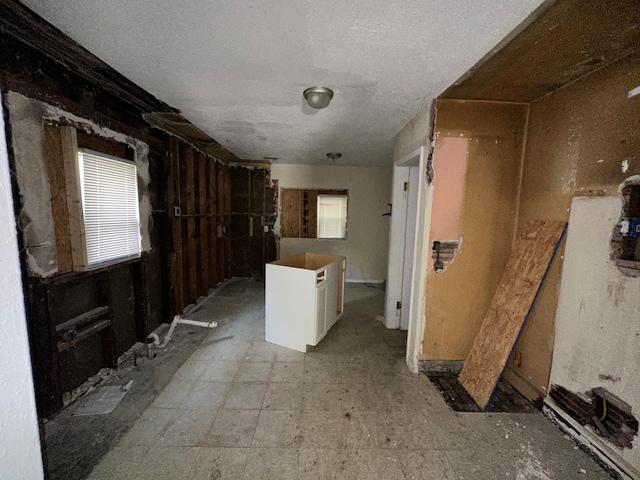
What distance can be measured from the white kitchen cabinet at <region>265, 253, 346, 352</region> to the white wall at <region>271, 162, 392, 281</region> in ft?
7.89

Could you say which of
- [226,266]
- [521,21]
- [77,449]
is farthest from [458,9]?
[226,266]

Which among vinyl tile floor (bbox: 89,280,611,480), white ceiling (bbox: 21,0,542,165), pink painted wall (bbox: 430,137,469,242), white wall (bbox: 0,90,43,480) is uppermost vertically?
white ceiling (bbox: 21,0,542,165)

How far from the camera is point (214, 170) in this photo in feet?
14.0

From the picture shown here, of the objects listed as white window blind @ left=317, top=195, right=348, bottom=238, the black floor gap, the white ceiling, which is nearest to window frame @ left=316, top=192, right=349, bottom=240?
white window blind @ left=317, top=195, right=348, bottom=238

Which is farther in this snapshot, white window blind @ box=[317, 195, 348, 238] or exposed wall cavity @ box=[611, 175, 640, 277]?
white window blind @ box=[317, 195, 348, 238]

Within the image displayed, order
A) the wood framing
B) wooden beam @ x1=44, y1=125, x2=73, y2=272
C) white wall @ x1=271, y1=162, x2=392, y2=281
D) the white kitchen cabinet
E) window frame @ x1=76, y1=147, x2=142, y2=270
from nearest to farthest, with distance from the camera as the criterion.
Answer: wooden beam @ x1=44, y1=125, x2=73, y2=272, window frame @ x1=76, y1=147, x2=142, y2=270, the white kitchen cabinet, the wood framing, white wall @ x1=271, y1=162, x2=392, y2=281

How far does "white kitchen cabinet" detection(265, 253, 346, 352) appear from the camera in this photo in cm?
251

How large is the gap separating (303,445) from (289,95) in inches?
96.3

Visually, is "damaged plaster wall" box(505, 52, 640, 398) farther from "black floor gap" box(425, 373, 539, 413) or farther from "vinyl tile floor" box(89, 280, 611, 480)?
"vinyl tile floor" box(89, 280, 611, 480)

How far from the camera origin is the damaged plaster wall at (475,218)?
2.05 meters

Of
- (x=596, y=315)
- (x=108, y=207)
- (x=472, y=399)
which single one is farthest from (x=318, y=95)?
(x=472, y=399)

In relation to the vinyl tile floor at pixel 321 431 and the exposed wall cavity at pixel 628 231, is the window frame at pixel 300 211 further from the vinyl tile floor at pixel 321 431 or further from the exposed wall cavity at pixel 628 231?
the exposed wall cavity at pixel 628 231

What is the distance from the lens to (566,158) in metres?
1.75

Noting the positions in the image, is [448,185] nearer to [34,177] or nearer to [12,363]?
[12,363]
